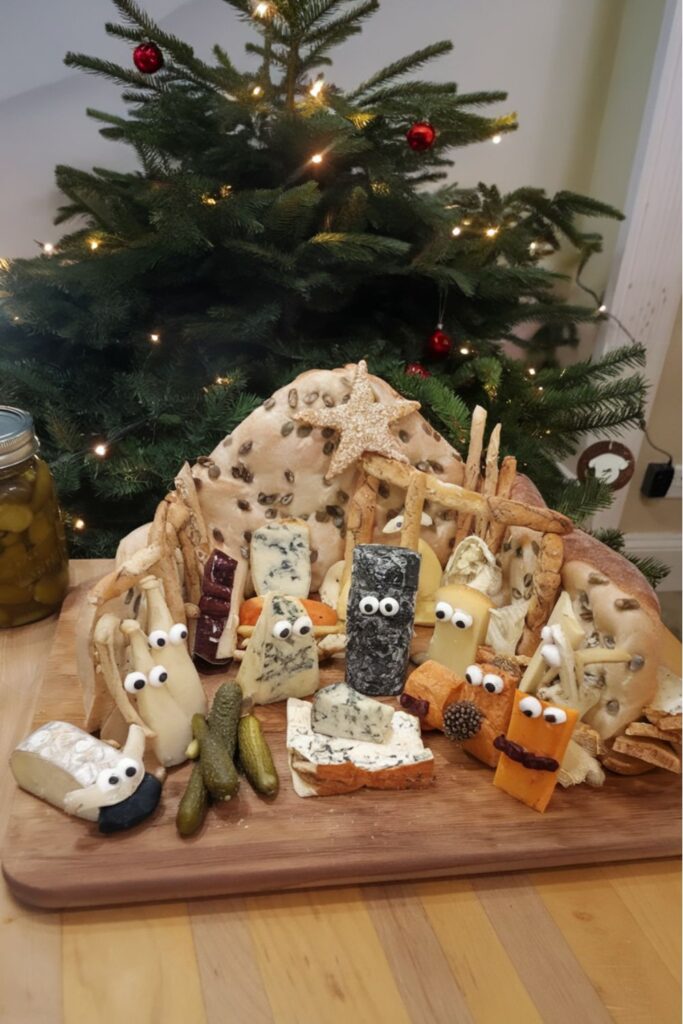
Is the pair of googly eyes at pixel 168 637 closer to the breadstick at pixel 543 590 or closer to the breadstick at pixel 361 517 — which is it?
the breadstick at pixel 361 517

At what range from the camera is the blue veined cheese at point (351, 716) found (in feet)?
2.97

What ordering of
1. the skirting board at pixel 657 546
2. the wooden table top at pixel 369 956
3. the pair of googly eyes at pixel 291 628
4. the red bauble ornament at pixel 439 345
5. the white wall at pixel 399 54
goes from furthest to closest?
the skirting board at pixel 657 546, the white wall at pixel 399 54, the red bauble ornament at pixel 439 345, the pair of googly eyes at pixel 291 628, the wooden table top at pixel 369 956

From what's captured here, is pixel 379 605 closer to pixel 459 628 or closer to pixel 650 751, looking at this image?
pixel 459 628

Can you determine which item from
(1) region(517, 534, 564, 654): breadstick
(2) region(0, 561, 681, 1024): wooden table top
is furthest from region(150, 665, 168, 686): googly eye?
(1) region(517, 534, 564, 654): breadstick

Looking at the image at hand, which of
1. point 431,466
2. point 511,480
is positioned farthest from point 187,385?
point 511,480

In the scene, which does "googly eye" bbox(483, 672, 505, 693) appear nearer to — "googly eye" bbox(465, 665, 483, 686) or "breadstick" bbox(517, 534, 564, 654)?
"googly eye" bbox(465, 665, 483, 686)

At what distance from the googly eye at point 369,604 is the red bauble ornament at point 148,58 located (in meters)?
0.95

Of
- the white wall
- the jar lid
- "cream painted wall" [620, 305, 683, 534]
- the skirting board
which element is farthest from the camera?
the skirting board

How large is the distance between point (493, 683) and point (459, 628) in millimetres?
120

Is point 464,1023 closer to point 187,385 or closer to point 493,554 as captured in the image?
point 493,554

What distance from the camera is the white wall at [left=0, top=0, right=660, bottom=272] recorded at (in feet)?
5.55

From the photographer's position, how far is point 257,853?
2.65 feet

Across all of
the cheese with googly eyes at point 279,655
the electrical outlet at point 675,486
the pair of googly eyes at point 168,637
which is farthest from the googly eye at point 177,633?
the electrical outlet at point 675,486

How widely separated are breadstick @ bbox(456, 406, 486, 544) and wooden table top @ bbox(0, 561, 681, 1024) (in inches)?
19.5
